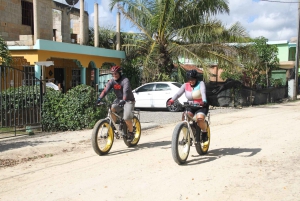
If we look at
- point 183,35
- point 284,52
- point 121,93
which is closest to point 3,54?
point 121,93

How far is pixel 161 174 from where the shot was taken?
5.90 metres

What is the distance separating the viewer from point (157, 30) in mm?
19625

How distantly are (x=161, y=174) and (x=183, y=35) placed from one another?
Answer: 14261mm

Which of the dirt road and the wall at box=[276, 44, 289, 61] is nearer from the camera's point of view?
the dirt road

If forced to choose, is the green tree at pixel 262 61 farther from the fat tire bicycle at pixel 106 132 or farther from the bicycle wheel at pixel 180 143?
the bicycle wheel at pixel 180 143

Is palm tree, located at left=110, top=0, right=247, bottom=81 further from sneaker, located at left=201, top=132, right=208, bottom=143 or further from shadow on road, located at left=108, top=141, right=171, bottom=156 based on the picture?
sneaker, located at left=201, top=132, right=208, bottom=143

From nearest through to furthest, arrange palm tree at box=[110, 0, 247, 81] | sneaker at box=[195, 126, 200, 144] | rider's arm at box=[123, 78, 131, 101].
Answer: sneaker at box=[195, 126, 200, 144], rider's arm at box=[123, 78, 131, 101], palm tree at box=[110, 0, 247, 81]

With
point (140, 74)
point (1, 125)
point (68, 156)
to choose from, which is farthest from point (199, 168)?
point (140, 74)

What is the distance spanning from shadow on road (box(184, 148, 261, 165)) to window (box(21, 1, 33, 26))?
15.0 m

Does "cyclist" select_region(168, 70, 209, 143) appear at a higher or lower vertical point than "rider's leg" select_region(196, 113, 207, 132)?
higher

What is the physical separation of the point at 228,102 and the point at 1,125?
12859mm

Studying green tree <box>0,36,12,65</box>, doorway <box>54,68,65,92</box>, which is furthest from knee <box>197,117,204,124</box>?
doorway <box>54,68,65,92</box>

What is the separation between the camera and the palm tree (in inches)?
744

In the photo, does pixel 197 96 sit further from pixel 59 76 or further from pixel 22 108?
pixel 59 76
